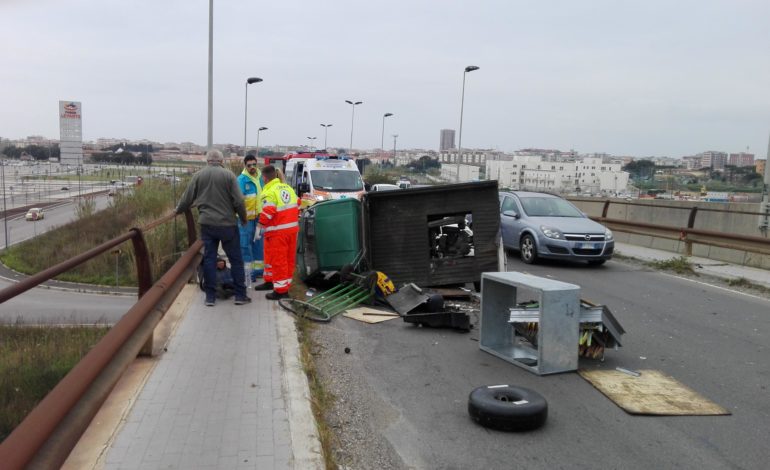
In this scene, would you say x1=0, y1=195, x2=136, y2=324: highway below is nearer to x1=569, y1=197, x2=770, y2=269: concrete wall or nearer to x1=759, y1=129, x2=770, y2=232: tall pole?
x1=569, y1=197, x2=770, y2=269: concrete wall

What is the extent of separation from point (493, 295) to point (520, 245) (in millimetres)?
8090

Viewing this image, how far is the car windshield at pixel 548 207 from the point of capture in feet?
49.2

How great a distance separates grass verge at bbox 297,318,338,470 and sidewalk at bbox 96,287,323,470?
8cm

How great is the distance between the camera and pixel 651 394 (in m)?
5.64

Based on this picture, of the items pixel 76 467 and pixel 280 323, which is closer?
pixel 76 467

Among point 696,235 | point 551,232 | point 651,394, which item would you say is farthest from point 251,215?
point 696,235

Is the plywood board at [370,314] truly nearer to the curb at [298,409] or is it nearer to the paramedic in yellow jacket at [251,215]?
the curb at [298,409]

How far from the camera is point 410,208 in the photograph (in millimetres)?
9703

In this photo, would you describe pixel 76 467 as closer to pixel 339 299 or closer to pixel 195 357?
pixel 195 357

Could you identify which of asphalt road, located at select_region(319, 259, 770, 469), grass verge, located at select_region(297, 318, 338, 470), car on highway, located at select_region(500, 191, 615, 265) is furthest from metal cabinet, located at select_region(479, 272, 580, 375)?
car on highway, located at select_region(500, 191, 615, 265)

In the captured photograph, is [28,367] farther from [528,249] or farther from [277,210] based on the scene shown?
[528,249]

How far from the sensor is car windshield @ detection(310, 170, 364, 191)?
21.8 m

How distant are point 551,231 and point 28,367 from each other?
10.3 meters

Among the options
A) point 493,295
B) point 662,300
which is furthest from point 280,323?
point 662,300
